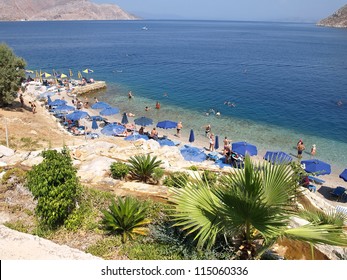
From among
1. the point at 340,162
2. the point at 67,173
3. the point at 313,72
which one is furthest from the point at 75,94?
the point at 313,72

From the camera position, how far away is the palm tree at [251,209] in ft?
18.6

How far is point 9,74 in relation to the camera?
28.2 meters

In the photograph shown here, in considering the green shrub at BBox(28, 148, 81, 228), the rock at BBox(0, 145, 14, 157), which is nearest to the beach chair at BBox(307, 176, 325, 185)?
the green shrub at BBox(28, 148, 81, 228)

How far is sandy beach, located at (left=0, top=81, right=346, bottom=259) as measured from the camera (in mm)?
6867

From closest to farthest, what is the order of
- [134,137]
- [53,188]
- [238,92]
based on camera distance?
1. [53,188]
2. [134,137]
3. [238,92]

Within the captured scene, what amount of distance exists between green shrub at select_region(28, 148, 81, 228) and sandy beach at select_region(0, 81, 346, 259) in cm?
73

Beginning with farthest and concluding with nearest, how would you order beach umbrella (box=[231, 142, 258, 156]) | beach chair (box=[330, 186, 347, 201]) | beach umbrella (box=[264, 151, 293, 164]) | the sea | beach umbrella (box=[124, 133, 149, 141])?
the sea → beach umbrella (box=[124, 133, 149, 141]) → beach umbrella (box=[231, 142, 258, 156]) → beach chair (box=[330, 186, 347, 201]) → beach umbrella (box=[264, 151, 293, 164])

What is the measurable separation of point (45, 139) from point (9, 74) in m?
10.6

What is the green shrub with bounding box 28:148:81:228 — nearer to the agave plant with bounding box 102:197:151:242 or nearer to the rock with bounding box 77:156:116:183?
the agave plant with bounding box 102:197:151:242

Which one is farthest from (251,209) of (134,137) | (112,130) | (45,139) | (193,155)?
(112,130)

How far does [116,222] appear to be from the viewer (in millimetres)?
7855

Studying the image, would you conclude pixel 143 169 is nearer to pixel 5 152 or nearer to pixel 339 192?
pixel 5 152

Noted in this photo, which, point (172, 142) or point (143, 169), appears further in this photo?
point (172, 142)
